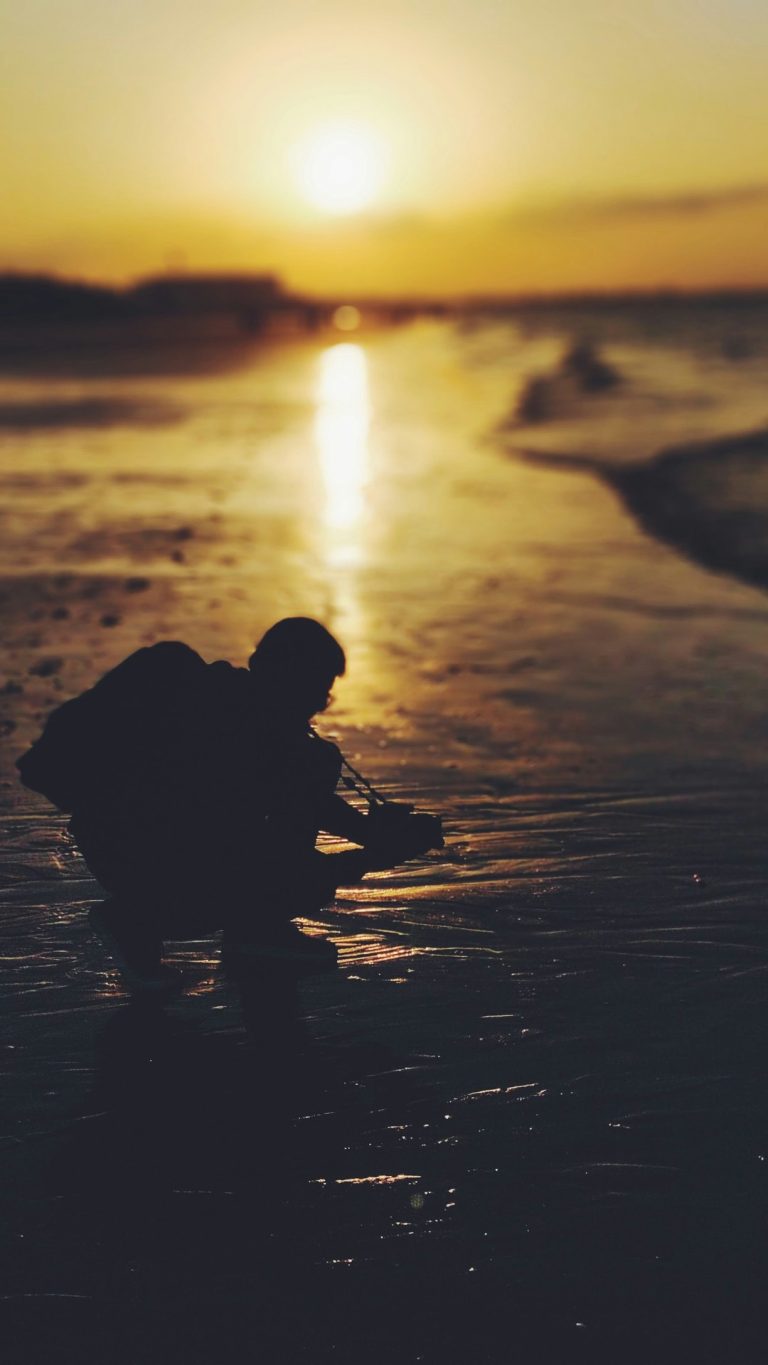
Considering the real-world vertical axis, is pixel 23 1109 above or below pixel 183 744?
below

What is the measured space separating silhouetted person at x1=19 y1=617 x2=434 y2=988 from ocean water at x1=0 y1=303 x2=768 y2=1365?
31cm

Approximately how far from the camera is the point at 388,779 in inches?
283

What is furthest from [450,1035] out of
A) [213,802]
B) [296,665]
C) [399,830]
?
[296,665]

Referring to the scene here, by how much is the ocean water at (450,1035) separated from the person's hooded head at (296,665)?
1.04m

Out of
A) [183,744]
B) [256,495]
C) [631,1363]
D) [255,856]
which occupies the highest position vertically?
[256,495]

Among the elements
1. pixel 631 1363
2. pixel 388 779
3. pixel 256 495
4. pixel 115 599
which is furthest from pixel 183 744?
pixel 256 495

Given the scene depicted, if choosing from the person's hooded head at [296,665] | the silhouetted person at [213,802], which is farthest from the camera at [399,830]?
the person's hooded head at [296,665]

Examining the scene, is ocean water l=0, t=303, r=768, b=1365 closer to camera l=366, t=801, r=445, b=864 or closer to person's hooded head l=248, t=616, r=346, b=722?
camera l=366, t=801, r=445, b=864

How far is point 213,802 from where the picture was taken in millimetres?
4605

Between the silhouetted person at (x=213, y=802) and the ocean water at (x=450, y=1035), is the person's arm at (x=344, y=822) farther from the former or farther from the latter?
the ocean water at (x=450, y=1035)

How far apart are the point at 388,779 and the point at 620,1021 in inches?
107

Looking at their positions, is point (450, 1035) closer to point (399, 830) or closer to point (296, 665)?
point (399, 830)

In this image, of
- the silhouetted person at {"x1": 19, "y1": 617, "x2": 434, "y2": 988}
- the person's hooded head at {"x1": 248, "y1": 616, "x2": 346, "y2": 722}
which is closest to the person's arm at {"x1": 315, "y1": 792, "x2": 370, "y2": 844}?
the silhouetted person at {"x1": 19, "y1": 617, "x2": 434, "y2": 988}

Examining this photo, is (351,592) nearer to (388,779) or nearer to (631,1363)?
(388,779)
